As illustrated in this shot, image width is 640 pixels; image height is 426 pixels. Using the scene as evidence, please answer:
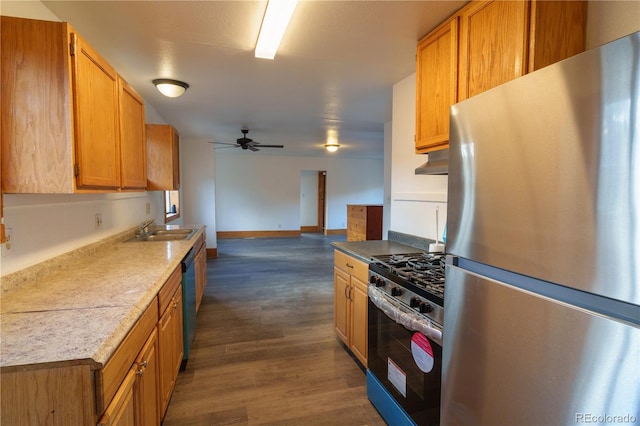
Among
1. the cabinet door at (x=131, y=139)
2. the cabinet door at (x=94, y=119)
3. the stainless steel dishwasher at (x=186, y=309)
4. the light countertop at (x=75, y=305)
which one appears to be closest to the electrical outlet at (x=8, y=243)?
the light countertop at (x=75, y=305)

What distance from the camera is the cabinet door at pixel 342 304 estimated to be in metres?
2.51

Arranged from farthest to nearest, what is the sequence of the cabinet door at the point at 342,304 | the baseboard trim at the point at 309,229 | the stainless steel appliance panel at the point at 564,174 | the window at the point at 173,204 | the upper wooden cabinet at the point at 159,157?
the baseboard trim at the point at 309,229, the window at the point at 173,204, the upper wooden cabinet at the point at 159,157, the cabinet door at the point at 342,304, the stainless steel appliance panel at the point at 564,174

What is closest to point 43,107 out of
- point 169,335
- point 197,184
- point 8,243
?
point 8,243

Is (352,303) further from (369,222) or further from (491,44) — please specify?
(369,222)

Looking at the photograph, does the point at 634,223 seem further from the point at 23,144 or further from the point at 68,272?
the point at 68,272

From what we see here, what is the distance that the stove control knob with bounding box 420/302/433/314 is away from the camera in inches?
53.4

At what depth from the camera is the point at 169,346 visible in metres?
1.92

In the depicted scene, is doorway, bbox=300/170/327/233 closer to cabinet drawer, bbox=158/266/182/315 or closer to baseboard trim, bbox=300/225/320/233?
baseboard trim, bbox=300/225/320/233

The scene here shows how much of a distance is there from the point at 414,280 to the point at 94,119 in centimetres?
187

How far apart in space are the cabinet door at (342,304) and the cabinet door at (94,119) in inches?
69.5

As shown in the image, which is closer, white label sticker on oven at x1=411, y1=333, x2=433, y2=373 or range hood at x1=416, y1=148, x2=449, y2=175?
white label sticker on oven at x1=411, y1=333, x2=433, y2=373

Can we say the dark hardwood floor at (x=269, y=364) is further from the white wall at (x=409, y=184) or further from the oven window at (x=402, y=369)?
the white wall at (x=409, y=184)

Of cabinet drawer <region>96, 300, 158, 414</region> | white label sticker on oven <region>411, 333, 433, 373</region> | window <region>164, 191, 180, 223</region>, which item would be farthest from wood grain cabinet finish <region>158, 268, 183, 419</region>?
window <region>164, 191, 180, 223</region>

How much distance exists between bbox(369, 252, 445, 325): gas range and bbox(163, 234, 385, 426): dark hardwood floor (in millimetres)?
862
